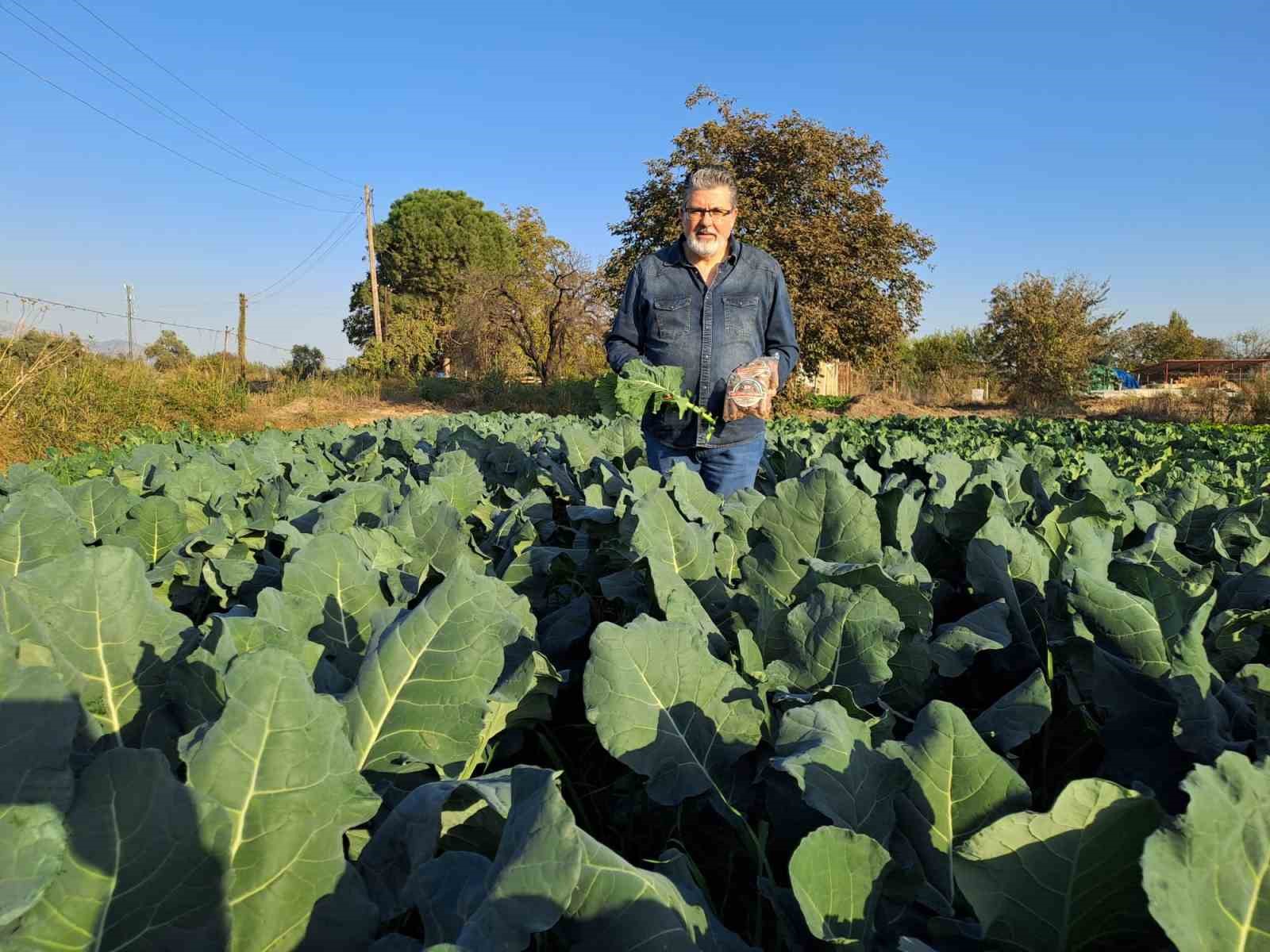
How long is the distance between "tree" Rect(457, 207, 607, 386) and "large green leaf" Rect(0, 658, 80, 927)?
37.6 meters

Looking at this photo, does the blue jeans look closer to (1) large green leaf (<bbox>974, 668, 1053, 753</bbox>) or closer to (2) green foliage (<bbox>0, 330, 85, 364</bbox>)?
(1) large green leaf (<bbox>974, 668, 1053, 753</bbox>)

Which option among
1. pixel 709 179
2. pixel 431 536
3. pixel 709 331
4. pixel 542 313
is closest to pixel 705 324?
pixel 709 331

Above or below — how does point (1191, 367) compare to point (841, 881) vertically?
above

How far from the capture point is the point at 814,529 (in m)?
1.80

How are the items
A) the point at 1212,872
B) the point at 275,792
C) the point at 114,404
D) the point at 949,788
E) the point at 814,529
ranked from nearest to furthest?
the point at 1212,872
the point at 275,792
the point at 949,788
the point at 814,529
the point at 114,404

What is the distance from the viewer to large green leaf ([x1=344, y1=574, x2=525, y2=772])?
3.76ft

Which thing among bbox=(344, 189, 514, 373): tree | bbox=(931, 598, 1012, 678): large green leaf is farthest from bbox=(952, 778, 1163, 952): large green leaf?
bbox=(344, 189, 514, 373): tree

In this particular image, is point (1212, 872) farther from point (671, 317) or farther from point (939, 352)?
point (939, 352)

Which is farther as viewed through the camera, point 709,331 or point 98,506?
point 709,331

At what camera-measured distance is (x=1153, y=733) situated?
119 centimetres

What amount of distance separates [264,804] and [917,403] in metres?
46.8

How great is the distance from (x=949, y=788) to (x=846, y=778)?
5.1 inches

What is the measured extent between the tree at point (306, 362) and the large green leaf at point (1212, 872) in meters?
42.2

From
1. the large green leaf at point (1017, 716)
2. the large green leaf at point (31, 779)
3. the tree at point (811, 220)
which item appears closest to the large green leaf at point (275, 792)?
the large green leaf at point (31, 779)
